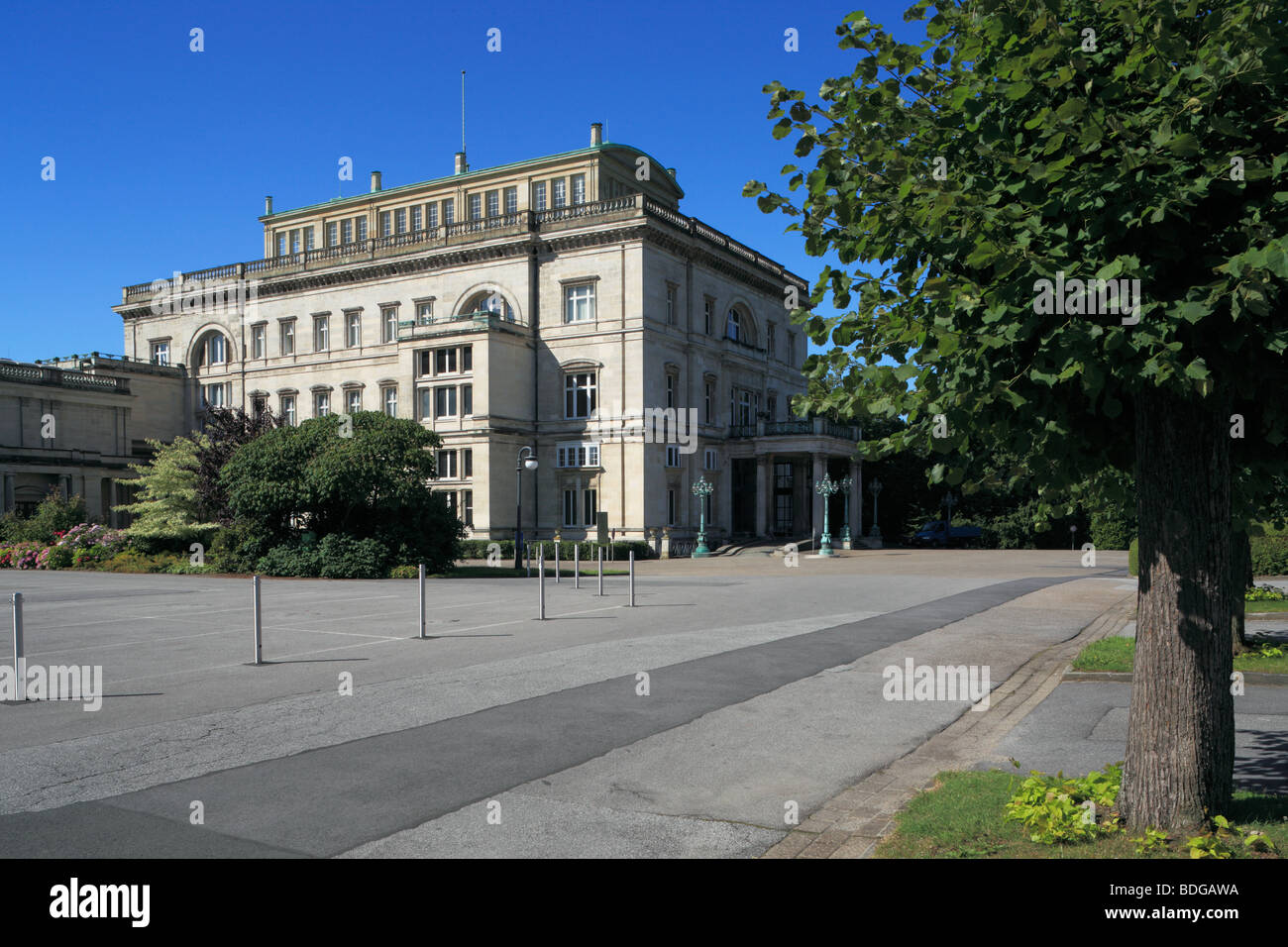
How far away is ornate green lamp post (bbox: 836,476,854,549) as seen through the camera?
2251 inches

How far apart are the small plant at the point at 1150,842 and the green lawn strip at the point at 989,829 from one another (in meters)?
0.03

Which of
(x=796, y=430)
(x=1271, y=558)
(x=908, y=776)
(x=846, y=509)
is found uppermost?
(x=796, y=430)

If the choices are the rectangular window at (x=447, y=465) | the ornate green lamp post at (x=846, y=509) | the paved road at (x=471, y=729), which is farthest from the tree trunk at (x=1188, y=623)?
the rectangular window at (x=447, y=465)

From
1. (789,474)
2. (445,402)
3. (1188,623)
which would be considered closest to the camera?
(1188,623)

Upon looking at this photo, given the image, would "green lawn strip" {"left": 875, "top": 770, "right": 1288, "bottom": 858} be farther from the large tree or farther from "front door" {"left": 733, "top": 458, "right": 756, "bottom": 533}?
"front door" {"left": 733, "top": 458, "right": 756, "bottom": 533}

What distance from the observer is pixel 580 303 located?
54.8 metres

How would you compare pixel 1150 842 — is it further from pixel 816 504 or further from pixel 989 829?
pixel 816 504

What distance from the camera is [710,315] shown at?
2356 inches

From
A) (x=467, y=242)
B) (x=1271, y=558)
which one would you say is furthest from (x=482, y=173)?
(x=1271, y=558)

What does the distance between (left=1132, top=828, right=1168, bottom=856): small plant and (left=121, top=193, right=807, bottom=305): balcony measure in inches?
1948

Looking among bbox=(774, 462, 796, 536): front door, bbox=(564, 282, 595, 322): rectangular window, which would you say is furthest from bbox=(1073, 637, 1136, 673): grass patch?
bbox=(774, 462, 796, 536): front door

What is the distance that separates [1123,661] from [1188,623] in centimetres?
783

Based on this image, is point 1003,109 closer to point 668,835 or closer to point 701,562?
point 668,835

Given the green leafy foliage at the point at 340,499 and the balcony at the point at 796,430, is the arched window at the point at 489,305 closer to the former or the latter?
the balcony at the point at 796,430
